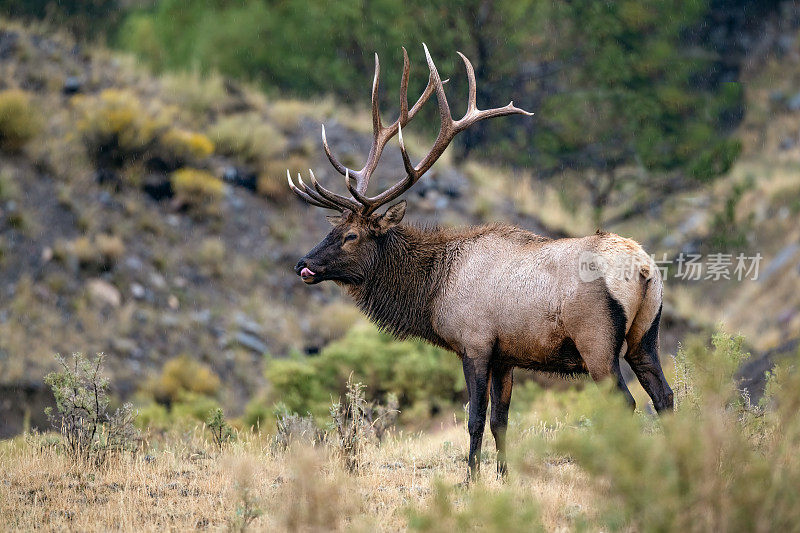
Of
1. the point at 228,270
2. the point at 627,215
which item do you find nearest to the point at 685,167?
the point at 627,215

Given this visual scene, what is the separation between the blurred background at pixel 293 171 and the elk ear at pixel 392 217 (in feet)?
19.4

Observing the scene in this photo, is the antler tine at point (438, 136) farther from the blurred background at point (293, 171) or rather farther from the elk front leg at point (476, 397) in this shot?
the blurred background at point (293, 171)

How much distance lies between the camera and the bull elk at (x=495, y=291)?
6633 millimetres

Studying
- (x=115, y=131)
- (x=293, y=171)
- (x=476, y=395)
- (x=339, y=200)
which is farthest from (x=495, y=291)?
(x=115, y=131)

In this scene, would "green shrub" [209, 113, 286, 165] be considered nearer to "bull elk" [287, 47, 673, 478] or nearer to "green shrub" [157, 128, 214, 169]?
"green shrub" [157, 128, 214, 169]

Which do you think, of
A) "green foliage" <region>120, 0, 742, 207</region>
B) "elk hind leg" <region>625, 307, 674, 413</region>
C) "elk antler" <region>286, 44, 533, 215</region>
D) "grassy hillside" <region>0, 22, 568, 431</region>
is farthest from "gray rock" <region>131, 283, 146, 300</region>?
"elk hind leg" <region>625, 307, 674, 413</region>

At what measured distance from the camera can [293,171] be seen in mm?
20312

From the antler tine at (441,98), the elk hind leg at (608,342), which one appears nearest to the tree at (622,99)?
the antler tine at (441,98)

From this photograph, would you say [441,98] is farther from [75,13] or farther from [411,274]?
[75,13]

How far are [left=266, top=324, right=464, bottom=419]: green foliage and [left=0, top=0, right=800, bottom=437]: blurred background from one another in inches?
1.6

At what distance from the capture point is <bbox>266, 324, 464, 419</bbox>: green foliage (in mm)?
13977

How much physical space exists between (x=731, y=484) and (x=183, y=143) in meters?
17.0

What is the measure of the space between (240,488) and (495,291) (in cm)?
272

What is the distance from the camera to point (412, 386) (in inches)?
565
